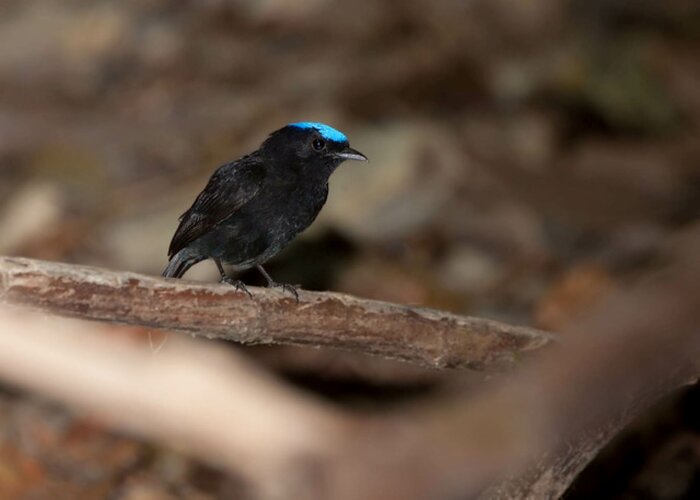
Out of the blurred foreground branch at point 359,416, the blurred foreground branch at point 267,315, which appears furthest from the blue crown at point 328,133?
the blurred foreground branch at point 359,416

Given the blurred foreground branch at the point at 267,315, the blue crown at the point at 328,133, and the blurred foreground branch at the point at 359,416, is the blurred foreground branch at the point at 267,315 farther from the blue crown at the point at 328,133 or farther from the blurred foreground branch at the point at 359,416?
the blurred foreground branch at the point at 359,416

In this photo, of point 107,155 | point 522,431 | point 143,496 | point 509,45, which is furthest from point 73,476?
point 509,45

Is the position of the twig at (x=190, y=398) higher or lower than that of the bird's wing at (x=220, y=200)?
higher

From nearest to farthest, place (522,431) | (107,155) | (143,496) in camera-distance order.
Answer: (522,431) → (143,496) → (107,155)

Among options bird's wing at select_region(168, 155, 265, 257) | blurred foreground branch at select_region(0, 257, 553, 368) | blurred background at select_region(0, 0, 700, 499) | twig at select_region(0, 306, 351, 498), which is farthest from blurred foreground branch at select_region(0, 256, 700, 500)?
blurred background at select_region(0, 0, 700, 499)

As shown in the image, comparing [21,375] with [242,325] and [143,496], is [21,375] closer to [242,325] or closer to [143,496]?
[242,325]

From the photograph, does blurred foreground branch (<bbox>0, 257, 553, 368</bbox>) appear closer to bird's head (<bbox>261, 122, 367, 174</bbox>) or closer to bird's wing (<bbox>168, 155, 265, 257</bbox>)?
bird's wing (<bbox>168, 155, 265, 257</bbox>)
